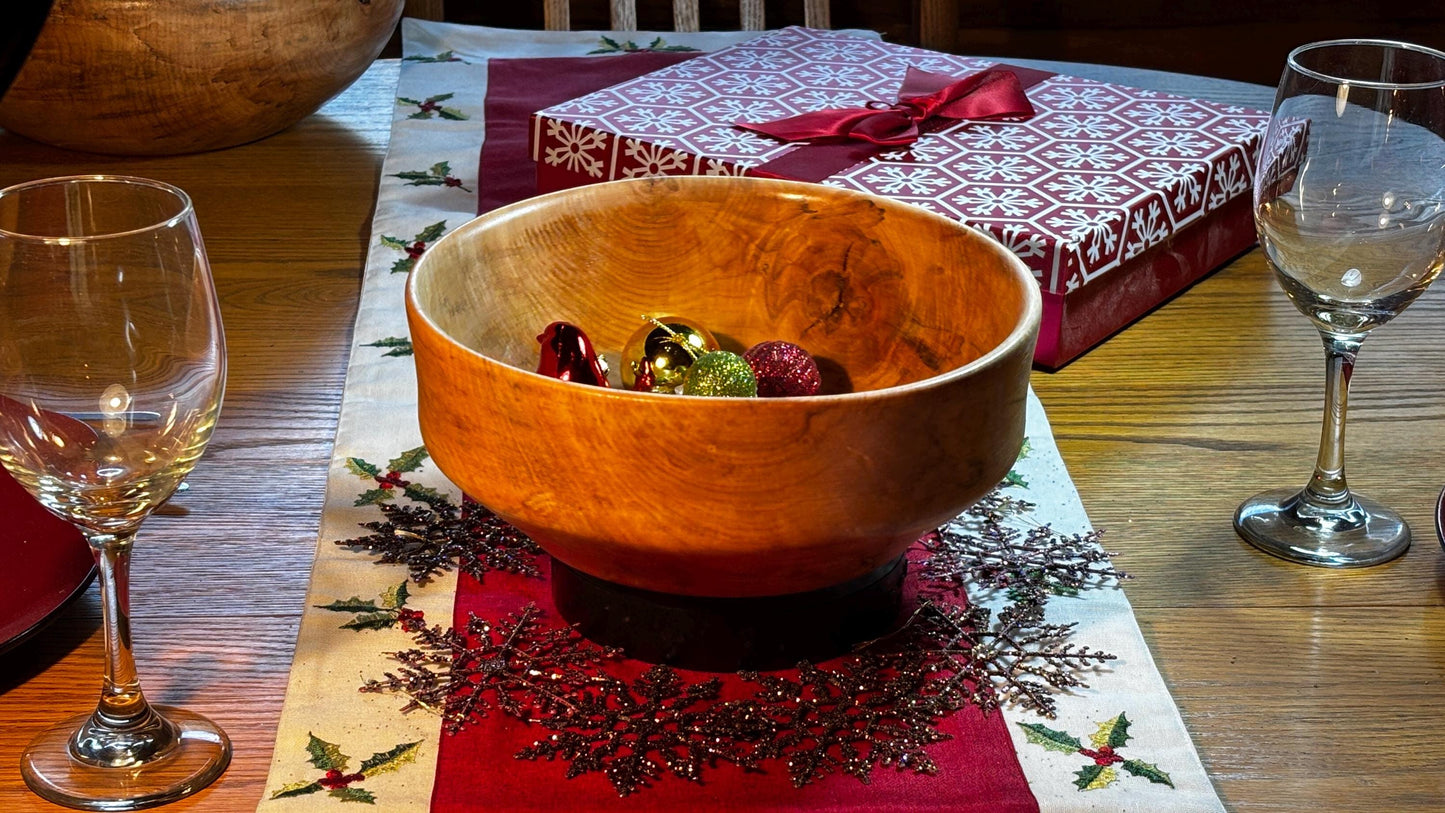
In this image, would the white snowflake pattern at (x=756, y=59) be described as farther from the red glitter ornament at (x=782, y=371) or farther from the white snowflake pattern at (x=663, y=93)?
the red glitter ornament at (x=782, y=371)

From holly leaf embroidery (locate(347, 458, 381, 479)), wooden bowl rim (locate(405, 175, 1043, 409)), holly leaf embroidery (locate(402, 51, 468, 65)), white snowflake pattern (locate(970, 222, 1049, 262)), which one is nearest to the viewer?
wooden bowl rim (locate(405, 175, 1043, 409))

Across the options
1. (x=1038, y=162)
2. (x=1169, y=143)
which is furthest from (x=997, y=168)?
(x=1169, y=143)

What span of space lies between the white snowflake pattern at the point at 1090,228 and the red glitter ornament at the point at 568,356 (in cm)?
35

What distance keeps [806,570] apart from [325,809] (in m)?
0.18

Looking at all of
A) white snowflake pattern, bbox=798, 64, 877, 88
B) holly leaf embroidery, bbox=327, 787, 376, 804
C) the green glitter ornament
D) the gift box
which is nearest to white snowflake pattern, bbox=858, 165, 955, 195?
the gift box

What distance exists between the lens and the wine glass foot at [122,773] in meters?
0.49

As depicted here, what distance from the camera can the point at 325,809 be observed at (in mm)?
485

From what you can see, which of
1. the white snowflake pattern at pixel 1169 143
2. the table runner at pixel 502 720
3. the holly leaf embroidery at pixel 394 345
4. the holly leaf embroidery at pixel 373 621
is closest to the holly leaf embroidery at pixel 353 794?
the table runner at pixel 502 720

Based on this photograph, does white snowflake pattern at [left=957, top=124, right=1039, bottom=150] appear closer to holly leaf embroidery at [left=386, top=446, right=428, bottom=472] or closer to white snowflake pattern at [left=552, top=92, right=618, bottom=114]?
white snowflake pattern at [left=552, top=92, right=618, bottom=114]

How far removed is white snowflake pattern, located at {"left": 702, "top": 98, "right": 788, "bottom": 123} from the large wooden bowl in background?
316 mm

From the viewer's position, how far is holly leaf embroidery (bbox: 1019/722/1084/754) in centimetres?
52

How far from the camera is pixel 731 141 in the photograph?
3.27 ft

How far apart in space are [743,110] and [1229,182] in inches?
13.7

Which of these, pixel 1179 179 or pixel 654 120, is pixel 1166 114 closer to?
pixel 1179 179
